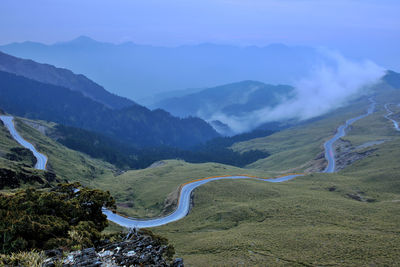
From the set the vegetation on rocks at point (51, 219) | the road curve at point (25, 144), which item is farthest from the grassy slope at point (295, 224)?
the road curve at point (25, 144)

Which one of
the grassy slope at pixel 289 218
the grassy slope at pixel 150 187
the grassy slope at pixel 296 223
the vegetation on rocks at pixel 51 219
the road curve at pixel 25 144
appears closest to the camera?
the vegetation on rocks at pixel 51 219

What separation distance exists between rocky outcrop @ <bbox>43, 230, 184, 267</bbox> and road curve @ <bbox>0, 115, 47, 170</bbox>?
84.5m

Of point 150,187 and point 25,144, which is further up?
point 25,144

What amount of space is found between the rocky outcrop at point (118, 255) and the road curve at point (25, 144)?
84483 mm

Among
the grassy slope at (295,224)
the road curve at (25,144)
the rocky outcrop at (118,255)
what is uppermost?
the road curve at (25,144)

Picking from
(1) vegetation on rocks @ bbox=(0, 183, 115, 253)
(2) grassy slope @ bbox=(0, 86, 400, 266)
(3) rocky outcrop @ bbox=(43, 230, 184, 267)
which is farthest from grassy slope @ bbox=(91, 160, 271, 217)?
(3) rocky outcrop @ bbox=(43, 230, 184, 267)

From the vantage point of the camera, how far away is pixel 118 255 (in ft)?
69.8

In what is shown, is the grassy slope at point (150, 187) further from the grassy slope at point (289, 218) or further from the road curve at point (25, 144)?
the road curve at point (25, 144)

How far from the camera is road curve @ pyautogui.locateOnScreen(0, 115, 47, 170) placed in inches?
3893

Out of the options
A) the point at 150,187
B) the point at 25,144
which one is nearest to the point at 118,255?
the point at 150,187

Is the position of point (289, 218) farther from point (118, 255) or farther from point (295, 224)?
point (118, 255)

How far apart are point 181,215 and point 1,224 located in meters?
40.4

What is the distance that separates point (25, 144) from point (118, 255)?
113705 mm

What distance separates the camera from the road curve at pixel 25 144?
3893 inches
